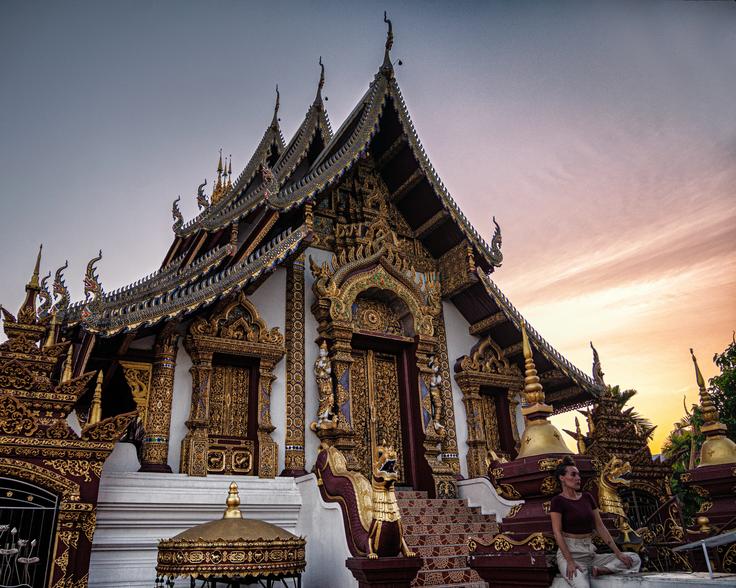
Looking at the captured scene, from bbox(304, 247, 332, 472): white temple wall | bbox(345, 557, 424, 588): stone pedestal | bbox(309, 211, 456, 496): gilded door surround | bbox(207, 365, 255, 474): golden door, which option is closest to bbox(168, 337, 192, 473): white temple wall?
bbox(207, 365, 255, 474): golden door

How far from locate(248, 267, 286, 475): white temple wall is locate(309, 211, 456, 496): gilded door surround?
1.43 ft

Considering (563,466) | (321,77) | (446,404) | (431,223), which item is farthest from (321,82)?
(563,466)

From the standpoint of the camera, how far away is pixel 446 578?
5.96 metres

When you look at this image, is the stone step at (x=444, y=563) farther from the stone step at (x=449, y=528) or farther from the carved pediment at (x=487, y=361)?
the carved pediment at (x=487, y=361)

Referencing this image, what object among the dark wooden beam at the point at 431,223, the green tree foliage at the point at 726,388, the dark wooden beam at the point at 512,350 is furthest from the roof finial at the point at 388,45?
the green tree foliage at the point at 726,388

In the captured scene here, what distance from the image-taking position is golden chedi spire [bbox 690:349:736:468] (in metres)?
5.75

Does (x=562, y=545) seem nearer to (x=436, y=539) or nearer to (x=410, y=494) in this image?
(x=436, y=539)

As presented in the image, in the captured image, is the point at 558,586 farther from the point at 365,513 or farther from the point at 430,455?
the point at 430,455

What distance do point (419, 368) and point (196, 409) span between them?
3162mm

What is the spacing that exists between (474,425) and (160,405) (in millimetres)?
4339

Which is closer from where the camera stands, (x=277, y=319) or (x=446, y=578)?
(x=446, y=578)

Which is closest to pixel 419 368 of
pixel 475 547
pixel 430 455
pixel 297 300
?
pixel 430 455

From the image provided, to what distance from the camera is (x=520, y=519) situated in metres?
3.91

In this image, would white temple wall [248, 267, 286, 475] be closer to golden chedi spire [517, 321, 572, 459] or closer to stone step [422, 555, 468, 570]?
stone step [422, 555, 468, 570]
